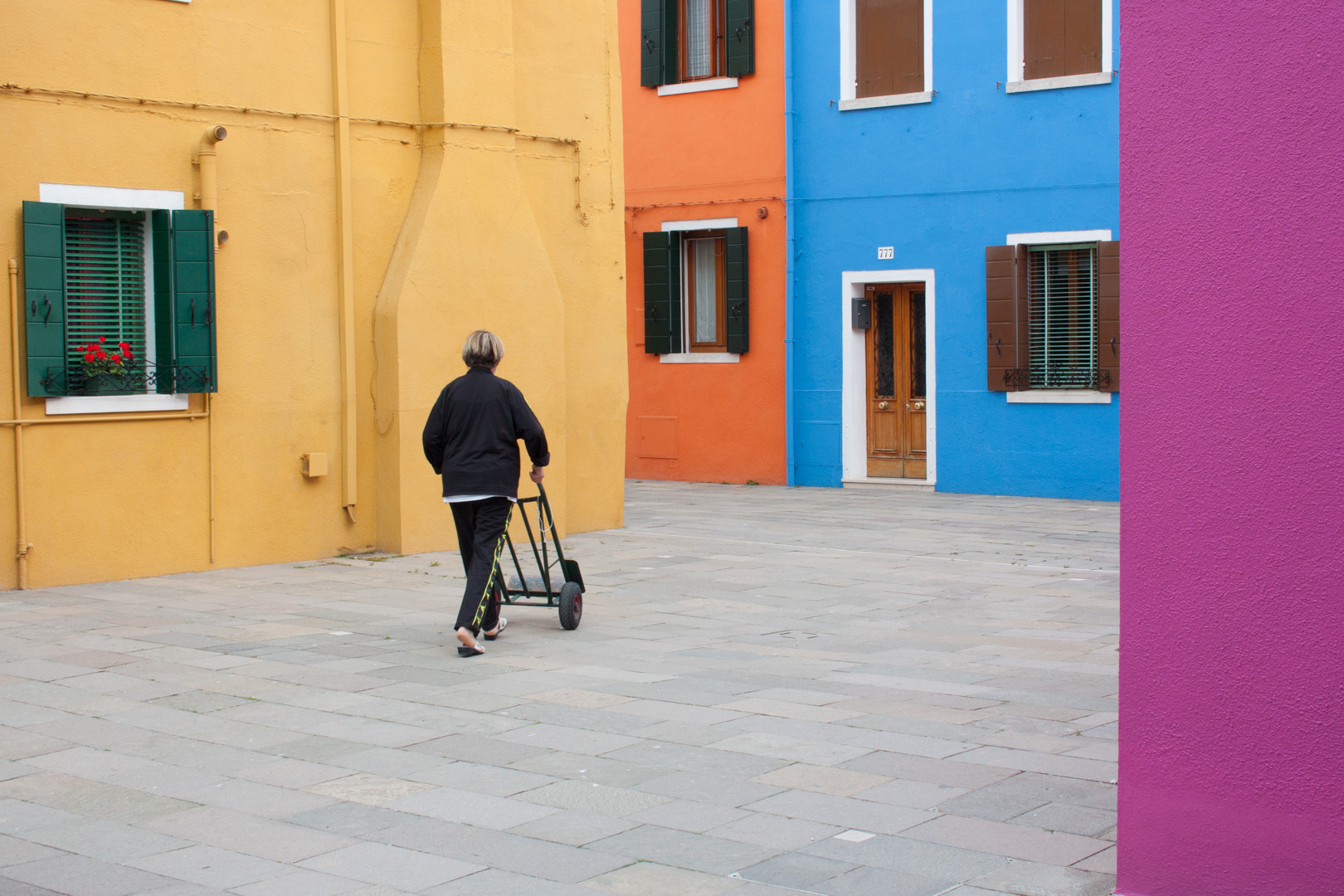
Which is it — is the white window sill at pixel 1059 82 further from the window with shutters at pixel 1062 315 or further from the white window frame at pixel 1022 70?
the window with shutters at pixel 1062 315

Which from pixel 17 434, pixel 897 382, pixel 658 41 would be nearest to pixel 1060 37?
pixel 897 382

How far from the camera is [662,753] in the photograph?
243 inches

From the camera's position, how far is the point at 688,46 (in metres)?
20.3

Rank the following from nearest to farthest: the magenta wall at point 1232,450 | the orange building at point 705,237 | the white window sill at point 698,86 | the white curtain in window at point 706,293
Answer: the magenta wall at point 1232,450
the orange building at point 705,237
the white window sill at point 698,86
the white curtain in window at point 706,293

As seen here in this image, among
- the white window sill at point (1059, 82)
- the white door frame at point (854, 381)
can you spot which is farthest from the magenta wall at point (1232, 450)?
the white door frame at point (854, 381)

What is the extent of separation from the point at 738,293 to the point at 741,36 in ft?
10.8

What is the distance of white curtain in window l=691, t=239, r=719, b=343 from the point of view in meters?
20.3

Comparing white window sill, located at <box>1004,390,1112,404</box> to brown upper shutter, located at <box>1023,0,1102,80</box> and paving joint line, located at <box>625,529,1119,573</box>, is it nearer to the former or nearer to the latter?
brown upper shutter, located at <box>1023,0,1102,80</box>

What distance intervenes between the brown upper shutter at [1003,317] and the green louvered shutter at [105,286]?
31.7 feet

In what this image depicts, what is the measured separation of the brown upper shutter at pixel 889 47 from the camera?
18.3 m

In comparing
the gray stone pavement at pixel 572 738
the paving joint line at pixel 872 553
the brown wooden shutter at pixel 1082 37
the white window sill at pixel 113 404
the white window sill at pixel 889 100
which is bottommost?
the gray stone pavement at pixel 572 738

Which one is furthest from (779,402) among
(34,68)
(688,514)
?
(34,68)

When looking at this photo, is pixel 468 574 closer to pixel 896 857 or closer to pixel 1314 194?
pixel 896 857

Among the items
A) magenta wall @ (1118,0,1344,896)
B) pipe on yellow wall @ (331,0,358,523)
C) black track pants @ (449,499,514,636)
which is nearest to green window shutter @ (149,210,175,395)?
pipe on yellow wall @ (331,0,358,523)
